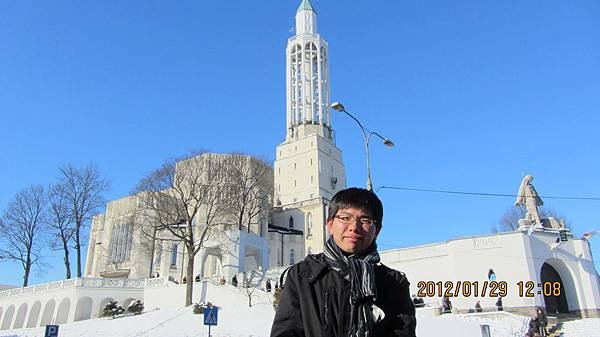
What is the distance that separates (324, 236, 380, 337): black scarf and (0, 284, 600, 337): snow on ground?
63.5 ft

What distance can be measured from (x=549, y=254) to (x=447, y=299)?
294 inches

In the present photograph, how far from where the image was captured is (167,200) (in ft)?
141

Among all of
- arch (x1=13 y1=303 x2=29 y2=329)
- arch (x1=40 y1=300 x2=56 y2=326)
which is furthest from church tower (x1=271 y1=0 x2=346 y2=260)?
arch (x1=13 y1=303 x2=29 y2=329)

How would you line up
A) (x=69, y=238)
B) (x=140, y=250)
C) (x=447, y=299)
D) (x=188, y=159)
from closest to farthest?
(x=447, y=299) → (x=69, y=238) → (x=188, y=159) → (x=140, y=250)

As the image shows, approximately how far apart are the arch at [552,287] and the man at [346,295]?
29.7 m

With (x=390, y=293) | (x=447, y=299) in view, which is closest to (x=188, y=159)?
(x=447, y=299)

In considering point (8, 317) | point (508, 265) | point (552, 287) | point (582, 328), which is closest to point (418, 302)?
point (508, 265)

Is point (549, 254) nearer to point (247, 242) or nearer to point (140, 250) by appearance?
point (247, 242)

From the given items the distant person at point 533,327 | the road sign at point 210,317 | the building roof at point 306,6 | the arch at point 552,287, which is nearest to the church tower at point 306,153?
the building roof at point 306,6

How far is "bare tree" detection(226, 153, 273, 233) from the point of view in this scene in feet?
156

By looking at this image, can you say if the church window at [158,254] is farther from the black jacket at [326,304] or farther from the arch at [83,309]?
the black jacket at [326,304]

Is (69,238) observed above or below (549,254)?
above

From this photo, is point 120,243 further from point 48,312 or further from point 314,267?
point 314,267

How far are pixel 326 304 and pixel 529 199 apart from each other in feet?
107
